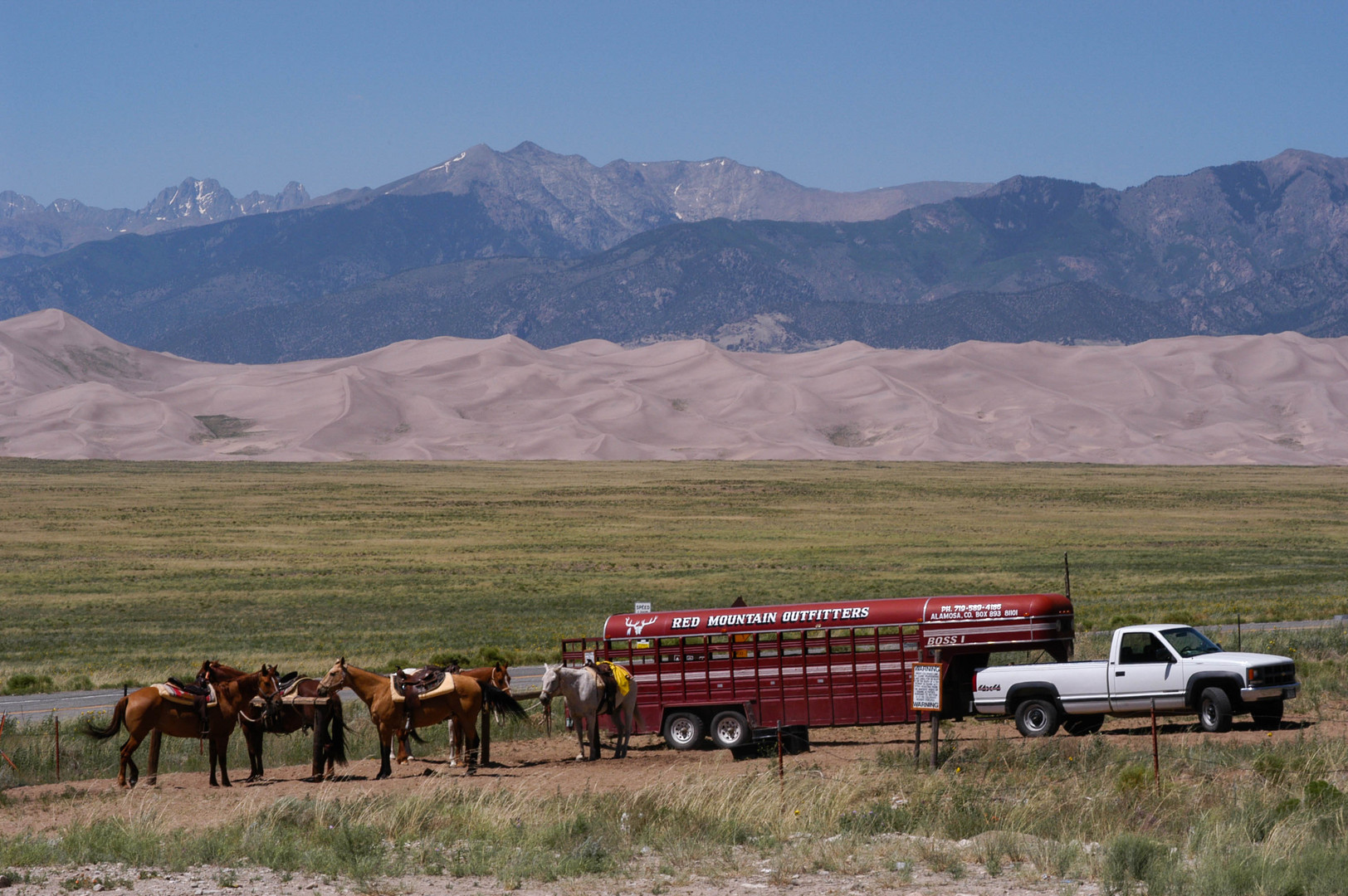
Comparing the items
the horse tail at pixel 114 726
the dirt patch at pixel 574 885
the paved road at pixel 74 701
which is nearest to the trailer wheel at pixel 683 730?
the paved road at pixel 74 701

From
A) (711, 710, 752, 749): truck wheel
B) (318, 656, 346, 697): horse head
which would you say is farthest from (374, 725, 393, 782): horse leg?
(711, 710, 752, 749): truck wheel

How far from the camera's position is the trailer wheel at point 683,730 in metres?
23.0

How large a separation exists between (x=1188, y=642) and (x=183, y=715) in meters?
15.2

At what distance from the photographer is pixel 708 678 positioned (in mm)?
23312

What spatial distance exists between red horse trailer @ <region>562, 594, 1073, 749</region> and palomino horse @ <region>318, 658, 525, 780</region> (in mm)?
3194

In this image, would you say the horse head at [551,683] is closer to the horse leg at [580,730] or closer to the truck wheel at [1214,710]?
the horse leg at [580,730]

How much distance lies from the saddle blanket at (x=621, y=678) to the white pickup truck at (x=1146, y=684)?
5.69 metres

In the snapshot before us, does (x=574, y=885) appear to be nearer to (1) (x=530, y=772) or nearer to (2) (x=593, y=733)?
(1) (x=530, y=772)

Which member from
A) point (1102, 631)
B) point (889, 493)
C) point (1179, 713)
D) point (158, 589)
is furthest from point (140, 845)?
point (889, 493)

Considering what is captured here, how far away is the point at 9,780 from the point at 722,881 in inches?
480

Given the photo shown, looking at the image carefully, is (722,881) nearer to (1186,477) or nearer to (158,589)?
(158,589)

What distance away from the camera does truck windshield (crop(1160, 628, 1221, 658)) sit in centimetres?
2272

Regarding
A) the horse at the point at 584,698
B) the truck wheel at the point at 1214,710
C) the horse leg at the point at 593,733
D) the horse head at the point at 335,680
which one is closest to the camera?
the horse head at the point at 335,680

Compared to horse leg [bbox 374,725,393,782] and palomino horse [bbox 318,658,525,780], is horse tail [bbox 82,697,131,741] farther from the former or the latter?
horse leg [bbox 374,725,393,782]
